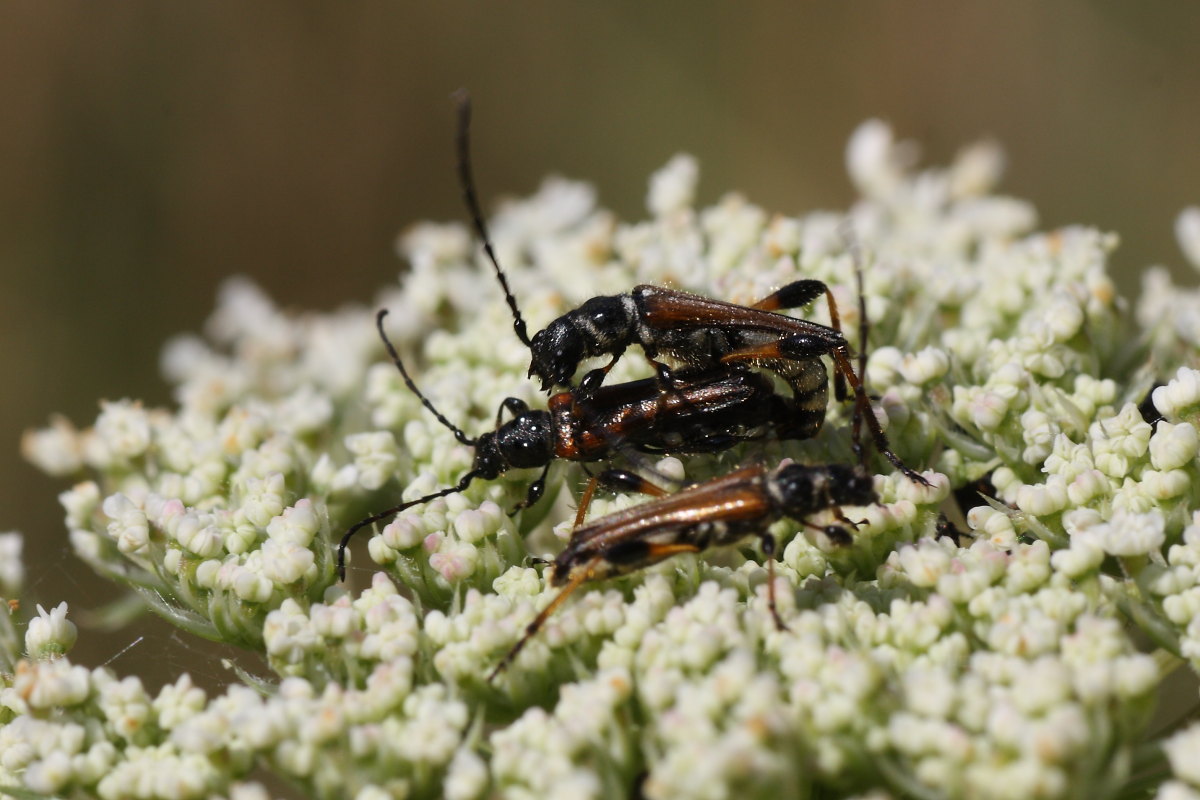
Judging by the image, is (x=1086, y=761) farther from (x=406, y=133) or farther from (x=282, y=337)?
(x=406, y=133)

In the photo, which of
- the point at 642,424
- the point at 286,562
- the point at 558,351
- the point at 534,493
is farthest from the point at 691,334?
the point at 286,562

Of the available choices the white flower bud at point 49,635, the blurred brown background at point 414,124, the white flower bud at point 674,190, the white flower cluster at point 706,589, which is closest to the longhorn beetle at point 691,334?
the white flower cluster at point 706,589

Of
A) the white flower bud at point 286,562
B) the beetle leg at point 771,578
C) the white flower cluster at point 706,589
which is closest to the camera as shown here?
the white flower cluster at point 706,589

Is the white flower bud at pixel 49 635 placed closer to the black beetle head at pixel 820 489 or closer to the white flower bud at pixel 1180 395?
the black beetle head at pixel 820 489

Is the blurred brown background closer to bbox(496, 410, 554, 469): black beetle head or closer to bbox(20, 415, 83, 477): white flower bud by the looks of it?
bbox(20, 415, 83, 477): white flower bud

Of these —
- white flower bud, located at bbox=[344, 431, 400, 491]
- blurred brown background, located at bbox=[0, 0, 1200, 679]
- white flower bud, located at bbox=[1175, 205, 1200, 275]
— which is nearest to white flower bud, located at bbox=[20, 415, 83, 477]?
white flower bud, located at bbox=[344, 431, 400, 491]

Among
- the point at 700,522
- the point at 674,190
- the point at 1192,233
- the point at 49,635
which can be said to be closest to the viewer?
the point at 700,522

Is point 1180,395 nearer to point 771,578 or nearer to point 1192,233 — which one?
point 771,578

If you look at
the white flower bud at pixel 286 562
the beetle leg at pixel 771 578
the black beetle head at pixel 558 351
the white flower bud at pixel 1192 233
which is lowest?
the beetle leg at pixel 771 578

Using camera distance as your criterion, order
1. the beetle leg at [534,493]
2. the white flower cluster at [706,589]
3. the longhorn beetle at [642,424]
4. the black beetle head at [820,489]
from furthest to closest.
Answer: the beetle leg at [534,493]
the longhorn beetle at [642,424]
the black beetle head at [820,489]
the white flower cluster at [706,589]
